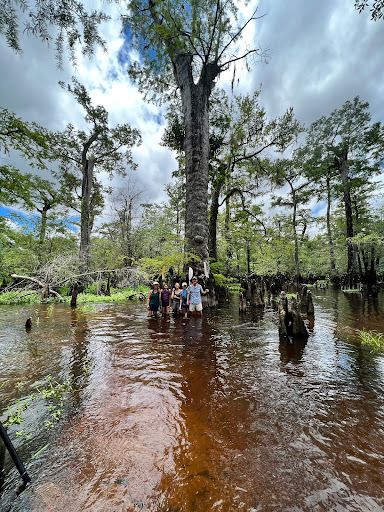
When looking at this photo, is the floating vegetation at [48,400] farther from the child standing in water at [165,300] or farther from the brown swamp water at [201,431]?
the child standing in water at [165,300]

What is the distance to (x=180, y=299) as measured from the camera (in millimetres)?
9844

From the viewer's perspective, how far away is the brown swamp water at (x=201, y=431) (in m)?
1.61

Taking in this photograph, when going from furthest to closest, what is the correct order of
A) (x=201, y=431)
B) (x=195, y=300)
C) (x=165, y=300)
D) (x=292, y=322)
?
(x=165, y=300) < (x=195, y=300) < (x=292, y=322) < (x=201, y=431)

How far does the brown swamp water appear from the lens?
1.61 m

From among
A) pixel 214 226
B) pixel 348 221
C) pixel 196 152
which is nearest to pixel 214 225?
pixel 214 226

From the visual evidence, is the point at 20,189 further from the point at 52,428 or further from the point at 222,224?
the point at 222,224

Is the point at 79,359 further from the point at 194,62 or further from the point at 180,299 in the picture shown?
the point at 194,62

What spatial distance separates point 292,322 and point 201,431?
4409 mm

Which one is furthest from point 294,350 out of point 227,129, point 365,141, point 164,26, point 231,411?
point 365,141

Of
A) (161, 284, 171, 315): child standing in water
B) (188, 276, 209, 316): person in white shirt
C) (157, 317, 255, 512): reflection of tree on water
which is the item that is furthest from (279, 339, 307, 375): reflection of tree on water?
(161, 284, 171, 315): child standing in water

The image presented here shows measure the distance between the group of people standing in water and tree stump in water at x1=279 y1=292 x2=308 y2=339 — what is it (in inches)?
161

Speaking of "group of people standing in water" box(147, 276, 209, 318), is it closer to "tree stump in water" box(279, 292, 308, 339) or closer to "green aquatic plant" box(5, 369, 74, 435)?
"tree stump in water" box(279, 292, 308, 339)

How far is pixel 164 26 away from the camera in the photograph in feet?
30.8

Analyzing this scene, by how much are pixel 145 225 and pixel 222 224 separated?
10.1m
